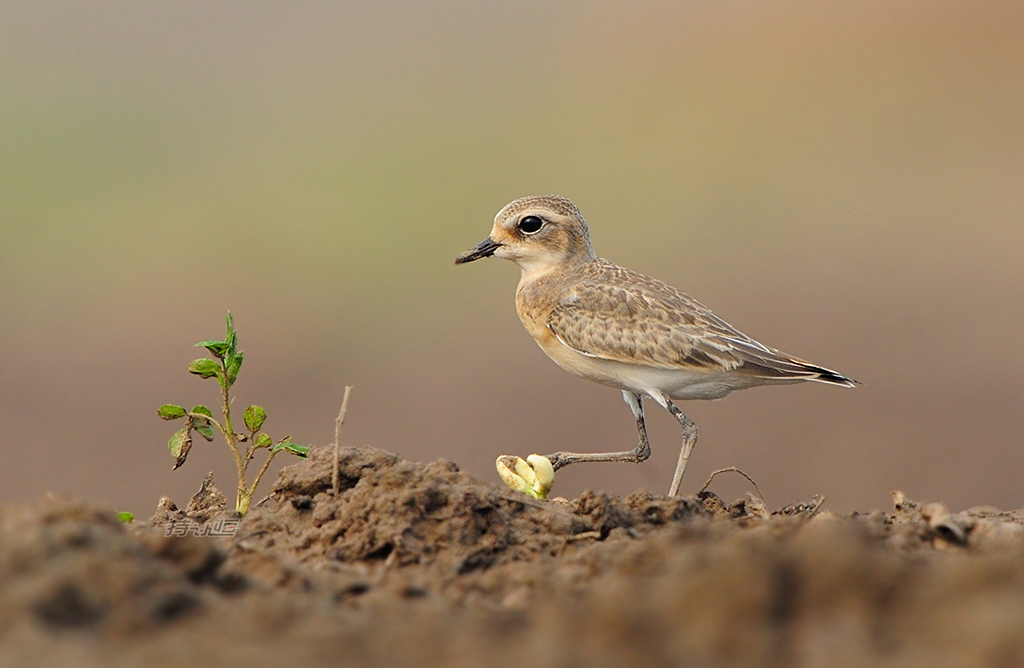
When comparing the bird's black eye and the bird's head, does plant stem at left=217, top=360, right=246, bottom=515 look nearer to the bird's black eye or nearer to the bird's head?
the bird's head

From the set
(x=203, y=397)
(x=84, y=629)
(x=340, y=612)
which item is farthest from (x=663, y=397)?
(x=203, y=397)

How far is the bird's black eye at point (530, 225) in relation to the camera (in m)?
8.25

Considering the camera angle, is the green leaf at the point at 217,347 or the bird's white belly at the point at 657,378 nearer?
the green leaf at the point at 217,347

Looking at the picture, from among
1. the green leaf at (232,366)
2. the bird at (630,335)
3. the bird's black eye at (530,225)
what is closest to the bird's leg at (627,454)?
the bird at (630,335)

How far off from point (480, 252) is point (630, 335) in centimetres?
149

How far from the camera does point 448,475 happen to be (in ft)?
16.1

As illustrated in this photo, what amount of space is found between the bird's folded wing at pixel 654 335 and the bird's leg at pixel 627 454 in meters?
0.57

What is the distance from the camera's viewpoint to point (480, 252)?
826 centimetres

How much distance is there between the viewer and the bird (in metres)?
7.38

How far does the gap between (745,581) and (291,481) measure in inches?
122

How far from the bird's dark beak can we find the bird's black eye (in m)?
0.24

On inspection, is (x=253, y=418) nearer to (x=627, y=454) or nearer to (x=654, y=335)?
(x=627, y=454)

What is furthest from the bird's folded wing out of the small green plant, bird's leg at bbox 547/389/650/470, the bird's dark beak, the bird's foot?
the small green plant

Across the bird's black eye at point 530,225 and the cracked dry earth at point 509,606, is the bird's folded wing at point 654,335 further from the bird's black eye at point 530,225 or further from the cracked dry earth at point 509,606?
the cracked dry earth at point 509,606
